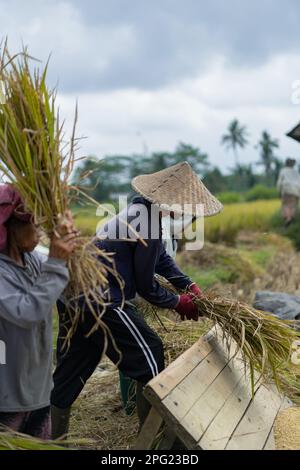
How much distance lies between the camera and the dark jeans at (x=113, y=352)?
2.84m

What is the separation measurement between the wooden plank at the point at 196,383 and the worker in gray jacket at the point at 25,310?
0.51m

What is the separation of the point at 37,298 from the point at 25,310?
0.06m

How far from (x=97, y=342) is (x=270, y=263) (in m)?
7.88

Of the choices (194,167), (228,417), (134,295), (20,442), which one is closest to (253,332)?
(228,417)

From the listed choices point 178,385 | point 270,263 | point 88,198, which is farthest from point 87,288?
point 270,263

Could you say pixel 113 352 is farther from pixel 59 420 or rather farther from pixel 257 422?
pixel 257 422

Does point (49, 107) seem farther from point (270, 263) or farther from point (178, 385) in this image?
point (270, 263)

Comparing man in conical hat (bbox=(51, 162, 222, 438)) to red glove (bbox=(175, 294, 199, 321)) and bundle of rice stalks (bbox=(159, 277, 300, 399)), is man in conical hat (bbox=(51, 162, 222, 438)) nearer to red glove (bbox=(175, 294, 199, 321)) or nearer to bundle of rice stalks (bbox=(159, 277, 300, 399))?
red glove (bbox=(175, 294, 199, 321))

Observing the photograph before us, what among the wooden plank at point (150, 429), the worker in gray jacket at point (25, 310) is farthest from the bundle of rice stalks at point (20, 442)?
the wooden plank at point (150, 429)

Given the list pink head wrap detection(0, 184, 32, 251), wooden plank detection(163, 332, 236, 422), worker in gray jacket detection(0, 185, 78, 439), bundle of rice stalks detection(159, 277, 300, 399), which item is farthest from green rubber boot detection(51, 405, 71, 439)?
pink head wrap detection(0, 184, 32, 251)

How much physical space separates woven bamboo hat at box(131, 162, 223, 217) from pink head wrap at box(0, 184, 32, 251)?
816mm

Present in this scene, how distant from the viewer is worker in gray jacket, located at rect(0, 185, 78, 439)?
2.12 meters

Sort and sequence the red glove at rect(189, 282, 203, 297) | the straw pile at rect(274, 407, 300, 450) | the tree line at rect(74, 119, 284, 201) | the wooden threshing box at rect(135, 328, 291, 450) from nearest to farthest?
the wooden threshing box at rect(135, 328, 291, 450) → the straw pile at rect(274, 407, 300, 450) → the red glove at rect(189, 282, 203, 297) → the tree line at rect(74, 119, 284, 201)

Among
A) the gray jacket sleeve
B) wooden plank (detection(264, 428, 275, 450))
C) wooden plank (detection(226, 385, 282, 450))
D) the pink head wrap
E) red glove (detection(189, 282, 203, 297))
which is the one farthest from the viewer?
red glove (detection(189, 282, 203, 297))
